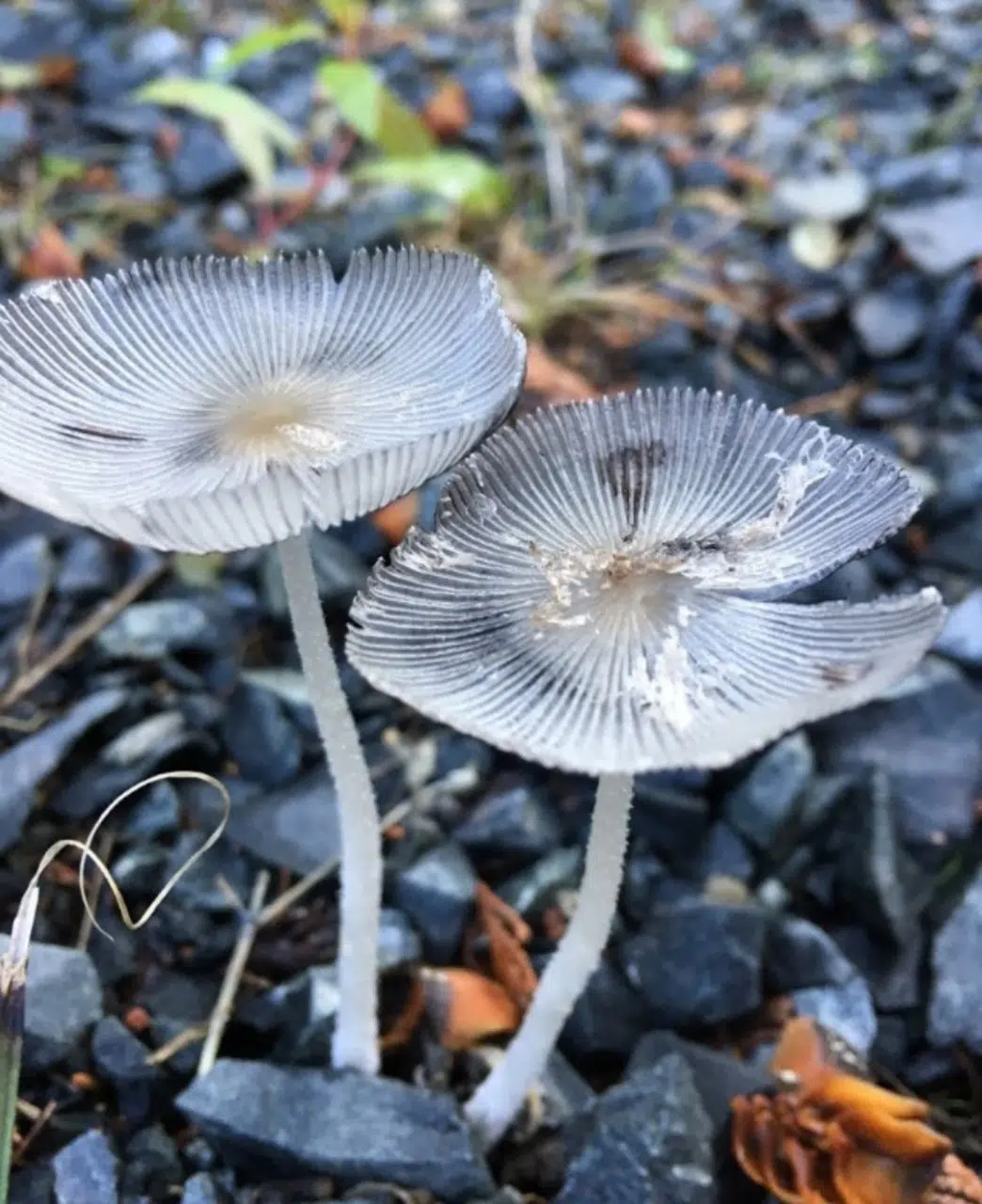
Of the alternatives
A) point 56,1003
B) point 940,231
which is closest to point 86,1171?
point 56,1003

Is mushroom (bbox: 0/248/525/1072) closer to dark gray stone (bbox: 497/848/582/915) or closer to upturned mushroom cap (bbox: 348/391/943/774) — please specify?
upturned mushroom cap (bbox: 348/391/943/774)

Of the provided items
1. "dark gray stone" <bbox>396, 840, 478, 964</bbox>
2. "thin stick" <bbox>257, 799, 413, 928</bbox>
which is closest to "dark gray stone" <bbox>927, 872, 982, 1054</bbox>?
"dark gray stone" <bbox>396, 840, 478, 964</bbox>

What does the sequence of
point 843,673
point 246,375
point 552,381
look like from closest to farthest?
point 843,673 < point 246,375 < point 552,381

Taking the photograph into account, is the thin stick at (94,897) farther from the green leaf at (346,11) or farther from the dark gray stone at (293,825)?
the green leaf at (346,11)

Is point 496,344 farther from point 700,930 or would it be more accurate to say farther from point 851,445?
point 700,930

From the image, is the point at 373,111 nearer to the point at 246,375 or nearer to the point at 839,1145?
the point at 246,375

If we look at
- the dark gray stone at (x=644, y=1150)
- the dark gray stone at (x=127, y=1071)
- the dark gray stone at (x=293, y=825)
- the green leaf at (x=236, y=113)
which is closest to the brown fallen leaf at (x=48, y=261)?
the green leaf at (x=236, y=113)
